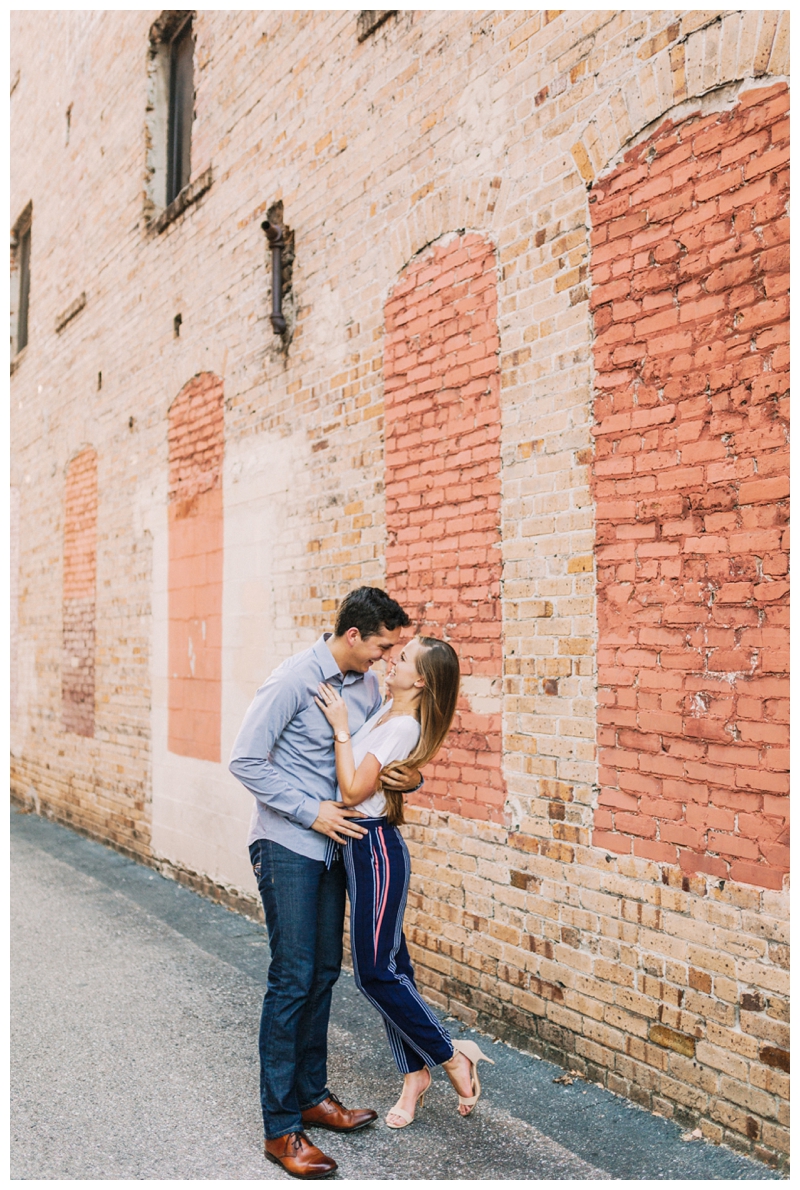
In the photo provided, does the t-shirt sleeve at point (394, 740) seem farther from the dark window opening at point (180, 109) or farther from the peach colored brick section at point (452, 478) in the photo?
the dark window opening at point (180, 109)

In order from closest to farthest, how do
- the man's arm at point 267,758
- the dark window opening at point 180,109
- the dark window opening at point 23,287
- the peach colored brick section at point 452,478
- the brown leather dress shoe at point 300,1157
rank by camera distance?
the brown leather dress shoe at point 300,1157
the man's arm at point 267,758
the peach colored brick section at point 452,478
the dark window opening at point 180,109
the dark window opening at point 23,287

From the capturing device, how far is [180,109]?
825 cm

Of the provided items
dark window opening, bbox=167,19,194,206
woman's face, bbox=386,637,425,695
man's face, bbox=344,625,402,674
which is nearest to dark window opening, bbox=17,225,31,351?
dark window opening, bbox=167,19,194,206

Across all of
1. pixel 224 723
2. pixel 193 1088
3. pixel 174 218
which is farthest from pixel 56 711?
pixel 193 1088

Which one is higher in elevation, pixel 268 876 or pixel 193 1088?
pixel 268 876

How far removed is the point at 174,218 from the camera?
7688mm

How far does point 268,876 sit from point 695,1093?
63.7 inches

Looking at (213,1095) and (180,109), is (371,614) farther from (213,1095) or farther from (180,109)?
(180,109)

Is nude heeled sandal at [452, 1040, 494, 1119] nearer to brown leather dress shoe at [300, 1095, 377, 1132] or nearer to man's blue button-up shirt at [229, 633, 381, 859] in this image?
brown leather dress shoe at [300, 1095, 377, 1132]

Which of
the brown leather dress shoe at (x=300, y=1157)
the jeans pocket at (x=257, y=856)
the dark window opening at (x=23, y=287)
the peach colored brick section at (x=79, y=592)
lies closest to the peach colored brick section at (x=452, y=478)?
the jeans pocket at (x=257, y=856)

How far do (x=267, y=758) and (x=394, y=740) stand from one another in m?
0.43

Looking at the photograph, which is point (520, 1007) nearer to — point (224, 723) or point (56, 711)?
point (224, 723)

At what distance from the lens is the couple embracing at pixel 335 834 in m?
3.24

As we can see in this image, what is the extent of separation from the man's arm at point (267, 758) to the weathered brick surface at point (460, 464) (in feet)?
4.03
